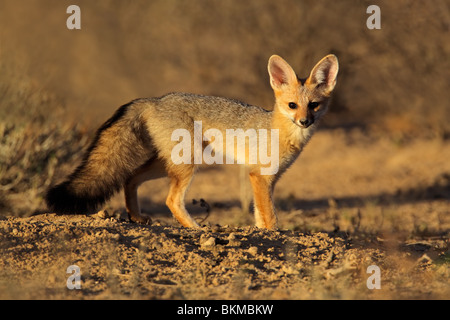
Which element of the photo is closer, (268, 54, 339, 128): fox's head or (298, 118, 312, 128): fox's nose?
(298, 118, 312, 128): fox's nose

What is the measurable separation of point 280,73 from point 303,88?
275mm

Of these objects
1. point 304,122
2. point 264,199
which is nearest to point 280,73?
point 304,122

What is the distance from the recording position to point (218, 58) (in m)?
12.2

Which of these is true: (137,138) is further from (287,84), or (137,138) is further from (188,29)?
(188,29)

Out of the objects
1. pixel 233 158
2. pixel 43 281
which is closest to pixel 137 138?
pixel 233 158

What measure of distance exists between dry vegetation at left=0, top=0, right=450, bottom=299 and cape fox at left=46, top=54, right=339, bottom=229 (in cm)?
44

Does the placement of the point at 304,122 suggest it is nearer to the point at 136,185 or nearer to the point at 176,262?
the point at 136,185

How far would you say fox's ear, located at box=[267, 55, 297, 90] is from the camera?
559cm

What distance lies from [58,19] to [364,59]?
745 centimetres
